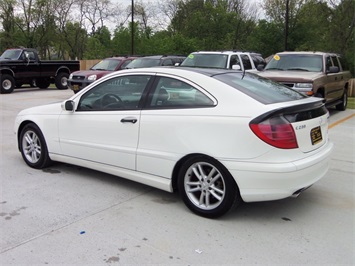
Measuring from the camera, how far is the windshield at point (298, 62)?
34.2 ft

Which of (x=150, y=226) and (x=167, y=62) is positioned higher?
(x=167, y=62)

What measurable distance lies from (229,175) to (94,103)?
2.11 meters

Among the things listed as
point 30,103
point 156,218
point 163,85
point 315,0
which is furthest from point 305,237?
point 315,0

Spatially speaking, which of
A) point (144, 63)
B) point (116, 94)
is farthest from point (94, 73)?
point (116, 94)

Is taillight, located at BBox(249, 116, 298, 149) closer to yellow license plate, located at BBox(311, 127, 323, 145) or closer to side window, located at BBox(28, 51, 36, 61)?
yellow license plate, located at BBox(311, 127, 323, 145)

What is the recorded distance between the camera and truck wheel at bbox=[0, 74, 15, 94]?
55.7 ft

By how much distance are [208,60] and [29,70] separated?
1028 centimetres

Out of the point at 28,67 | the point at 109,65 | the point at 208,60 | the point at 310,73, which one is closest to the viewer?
the point at 310,73

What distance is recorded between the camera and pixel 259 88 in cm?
419

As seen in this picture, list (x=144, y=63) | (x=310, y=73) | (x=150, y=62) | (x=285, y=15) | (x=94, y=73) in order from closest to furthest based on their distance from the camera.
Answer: (x=310, y=73), (x=94, y=73), (x=144, y=63), (x=150, y=62), (x=285, y=15)

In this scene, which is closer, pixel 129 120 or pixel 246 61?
pixel 129 120

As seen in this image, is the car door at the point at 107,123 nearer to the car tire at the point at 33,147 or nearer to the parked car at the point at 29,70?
the car tire at the point at 33,147

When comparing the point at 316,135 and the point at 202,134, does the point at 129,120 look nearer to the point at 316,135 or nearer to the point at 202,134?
the point at 202,134

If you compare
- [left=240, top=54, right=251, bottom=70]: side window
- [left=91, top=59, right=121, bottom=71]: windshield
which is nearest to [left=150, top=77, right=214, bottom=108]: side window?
[left=240, top=54, right=251, bottom=70]: side window
